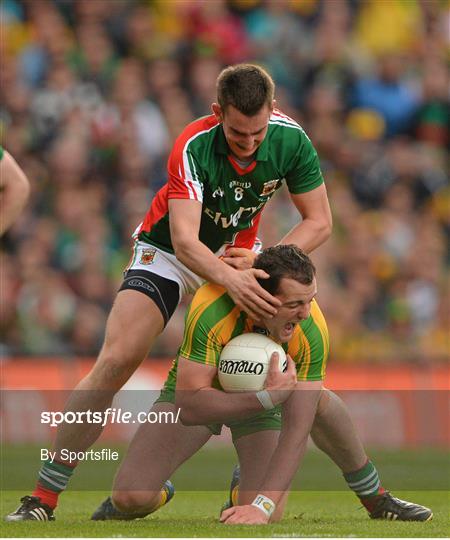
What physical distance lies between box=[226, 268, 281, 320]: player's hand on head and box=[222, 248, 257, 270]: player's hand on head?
0.27 m

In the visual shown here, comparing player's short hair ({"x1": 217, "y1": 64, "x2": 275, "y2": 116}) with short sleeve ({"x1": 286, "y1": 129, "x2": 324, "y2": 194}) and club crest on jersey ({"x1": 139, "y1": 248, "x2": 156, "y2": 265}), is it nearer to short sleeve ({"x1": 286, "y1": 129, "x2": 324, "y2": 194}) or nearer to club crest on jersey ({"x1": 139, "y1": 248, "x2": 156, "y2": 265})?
short sleeve ({"x1": 286, "y1": 129, "x2": 324, "y2": 194})

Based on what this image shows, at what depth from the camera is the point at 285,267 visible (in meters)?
6.58

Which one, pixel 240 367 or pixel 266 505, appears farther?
Answer: pixel 240 367

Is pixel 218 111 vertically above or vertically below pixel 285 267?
above

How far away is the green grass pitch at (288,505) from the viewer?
6.31 meters

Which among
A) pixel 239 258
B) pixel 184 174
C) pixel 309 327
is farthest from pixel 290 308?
pixel 184 174

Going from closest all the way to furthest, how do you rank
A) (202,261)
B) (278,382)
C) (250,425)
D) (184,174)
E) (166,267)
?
(278,382), (202,261), (184,174), (250,425), (166,267)

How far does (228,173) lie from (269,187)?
0.91ft

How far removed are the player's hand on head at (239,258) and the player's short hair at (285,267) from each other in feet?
0.99

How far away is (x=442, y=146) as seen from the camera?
16891 millimetres

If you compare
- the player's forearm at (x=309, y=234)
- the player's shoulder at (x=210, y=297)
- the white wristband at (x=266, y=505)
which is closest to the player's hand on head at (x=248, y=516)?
the white wristband at (x=266, y=505)

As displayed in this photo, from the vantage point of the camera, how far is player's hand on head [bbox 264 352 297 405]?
6551 mm

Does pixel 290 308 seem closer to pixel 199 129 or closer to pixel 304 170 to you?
pixel 304 170

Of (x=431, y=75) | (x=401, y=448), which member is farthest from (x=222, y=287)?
(x=431, y=75)
